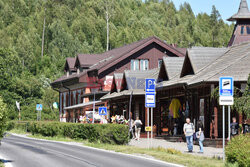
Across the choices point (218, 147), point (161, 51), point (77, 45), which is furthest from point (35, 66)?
point (218, 147)

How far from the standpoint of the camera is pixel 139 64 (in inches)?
2392

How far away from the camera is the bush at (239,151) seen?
14758 millimetres

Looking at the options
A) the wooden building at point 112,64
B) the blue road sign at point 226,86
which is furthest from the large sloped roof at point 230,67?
the wooden building at point 112,64

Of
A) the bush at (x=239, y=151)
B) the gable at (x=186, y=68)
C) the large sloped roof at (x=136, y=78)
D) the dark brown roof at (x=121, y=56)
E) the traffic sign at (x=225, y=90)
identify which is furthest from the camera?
the dark brown roof at (x=121, y=56)

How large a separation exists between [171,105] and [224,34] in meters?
112

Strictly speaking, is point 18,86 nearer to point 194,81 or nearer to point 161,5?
point 194,81

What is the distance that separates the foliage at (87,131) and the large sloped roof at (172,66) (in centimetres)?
725

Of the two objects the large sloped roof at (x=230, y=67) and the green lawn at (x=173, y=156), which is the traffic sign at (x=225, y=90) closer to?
the green lawn at (x=173, y=156)

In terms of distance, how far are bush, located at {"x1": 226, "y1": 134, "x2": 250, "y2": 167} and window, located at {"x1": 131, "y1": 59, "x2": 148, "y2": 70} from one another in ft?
146

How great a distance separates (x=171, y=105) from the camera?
37219mm

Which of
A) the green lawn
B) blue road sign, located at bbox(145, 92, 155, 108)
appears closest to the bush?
the green lawn

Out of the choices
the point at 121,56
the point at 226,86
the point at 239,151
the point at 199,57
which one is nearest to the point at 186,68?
the point at 199,57

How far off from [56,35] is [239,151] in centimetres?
10615

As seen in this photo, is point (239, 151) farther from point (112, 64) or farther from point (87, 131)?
point (112, 64)
